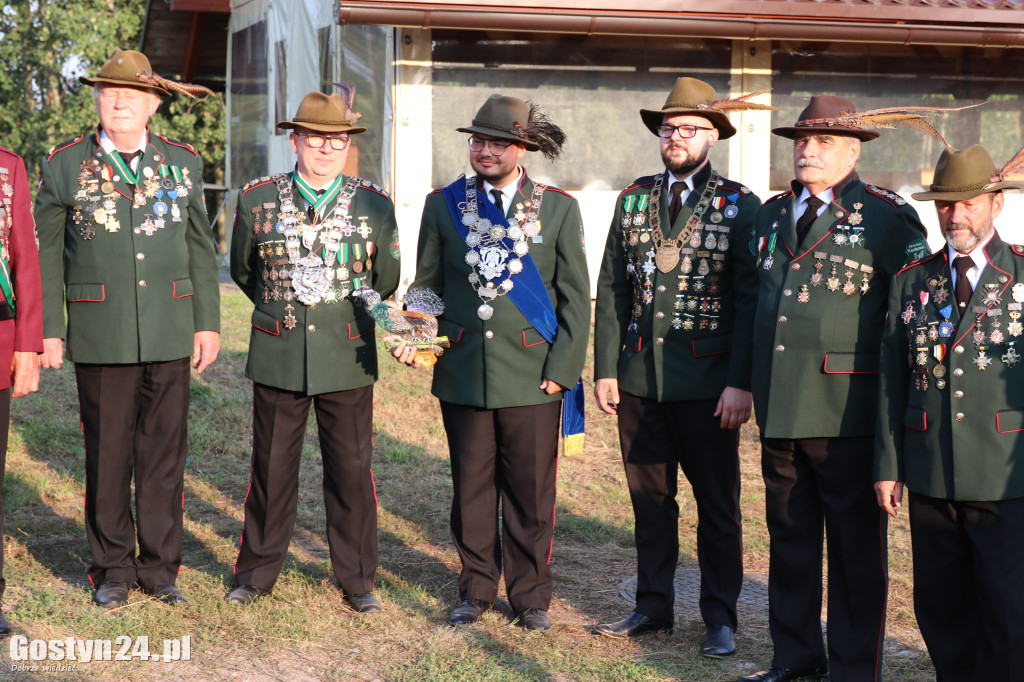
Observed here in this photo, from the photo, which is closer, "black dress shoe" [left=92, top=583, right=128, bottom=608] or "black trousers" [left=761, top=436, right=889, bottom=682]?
"black trousers" [left=761, top=436, right=889, bottom=682]

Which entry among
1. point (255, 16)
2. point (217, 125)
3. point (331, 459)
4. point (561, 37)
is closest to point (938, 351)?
point (331, 459)

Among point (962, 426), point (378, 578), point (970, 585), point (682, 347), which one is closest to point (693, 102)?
point (682, 347)

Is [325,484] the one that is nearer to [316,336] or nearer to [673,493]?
[316,336]

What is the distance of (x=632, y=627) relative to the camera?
4680 millimetres

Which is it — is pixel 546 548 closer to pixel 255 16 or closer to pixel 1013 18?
pixel 1013 18

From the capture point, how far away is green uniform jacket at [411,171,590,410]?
4.74 meters

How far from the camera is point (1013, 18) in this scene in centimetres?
934

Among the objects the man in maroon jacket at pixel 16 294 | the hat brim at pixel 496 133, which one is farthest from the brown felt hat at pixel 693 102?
the man in maroon jacket at pixel 16 294

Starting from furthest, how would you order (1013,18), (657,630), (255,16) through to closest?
1. (255,16)
2. (1013,18)
3. (657,630)

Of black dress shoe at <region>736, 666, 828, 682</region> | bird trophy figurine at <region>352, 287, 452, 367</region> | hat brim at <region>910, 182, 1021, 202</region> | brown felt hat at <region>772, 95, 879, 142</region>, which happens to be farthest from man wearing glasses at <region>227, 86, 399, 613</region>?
hat brim at <region>910, 182, 1021, 202</region>

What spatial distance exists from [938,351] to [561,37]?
6652 mm

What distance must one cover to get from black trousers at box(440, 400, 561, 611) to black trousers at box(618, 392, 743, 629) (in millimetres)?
380

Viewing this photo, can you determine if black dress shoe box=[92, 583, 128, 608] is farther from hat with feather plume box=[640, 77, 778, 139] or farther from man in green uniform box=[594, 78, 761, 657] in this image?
hat with feather plume box=[640, 77, 778, 139]

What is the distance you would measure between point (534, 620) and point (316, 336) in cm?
154
